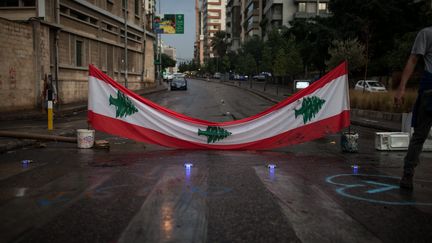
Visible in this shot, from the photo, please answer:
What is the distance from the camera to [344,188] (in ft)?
19.9

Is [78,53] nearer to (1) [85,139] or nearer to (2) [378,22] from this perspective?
(1) [85,139]

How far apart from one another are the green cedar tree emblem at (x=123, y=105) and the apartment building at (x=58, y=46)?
1202 cm

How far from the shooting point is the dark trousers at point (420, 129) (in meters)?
5.89

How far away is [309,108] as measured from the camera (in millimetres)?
9547

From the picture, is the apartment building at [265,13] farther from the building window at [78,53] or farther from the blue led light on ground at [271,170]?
the blue led light on ground at [271,170]

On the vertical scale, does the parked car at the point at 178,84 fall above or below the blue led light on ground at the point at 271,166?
above

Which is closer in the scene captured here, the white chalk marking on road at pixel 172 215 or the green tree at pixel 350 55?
the white chalk marking on road at pixel 172 215

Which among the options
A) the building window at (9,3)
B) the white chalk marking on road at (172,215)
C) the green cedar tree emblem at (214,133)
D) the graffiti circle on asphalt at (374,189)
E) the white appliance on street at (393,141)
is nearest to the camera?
the white chalk marking on road at (172,215)

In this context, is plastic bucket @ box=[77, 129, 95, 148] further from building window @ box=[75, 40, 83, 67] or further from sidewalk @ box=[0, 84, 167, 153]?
building window @ box=[75, 40, 83, 67]

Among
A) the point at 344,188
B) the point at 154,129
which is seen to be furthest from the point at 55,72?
the point at 344,188

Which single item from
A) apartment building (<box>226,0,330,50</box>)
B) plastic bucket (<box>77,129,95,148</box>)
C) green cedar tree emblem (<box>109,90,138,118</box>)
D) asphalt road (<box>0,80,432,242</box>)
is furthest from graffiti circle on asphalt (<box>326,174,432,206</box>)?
apartment building (<box>226,0,330,50</box>)

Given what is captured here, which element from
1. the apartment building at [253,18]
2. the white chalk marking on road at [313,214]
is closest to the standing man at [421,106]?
the white chalk marking on road at [313,214]

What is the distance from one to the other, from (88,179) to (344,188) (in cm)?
362

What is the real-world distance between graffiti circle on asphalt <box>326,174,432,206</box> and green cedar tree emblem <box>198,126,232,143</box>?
11.0 feet
